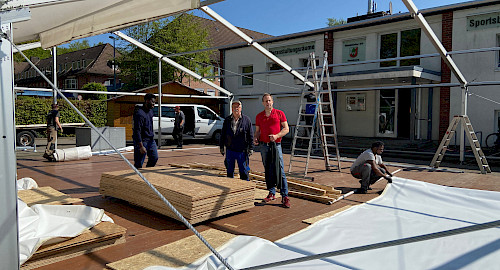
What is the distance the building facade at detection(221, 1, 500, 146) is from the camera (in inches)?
581

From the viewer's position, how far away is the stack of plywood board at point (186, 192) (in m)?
5.05

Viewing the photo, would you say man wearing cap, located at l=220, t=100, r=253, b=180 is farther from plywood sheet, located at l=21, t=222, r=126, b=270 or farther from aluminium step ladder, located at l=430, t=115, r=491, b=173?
aluminium step ladder, located at l=430, t=115, r=491, b=173

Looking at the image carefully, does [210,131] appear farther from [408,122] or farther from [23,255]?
[23,255]

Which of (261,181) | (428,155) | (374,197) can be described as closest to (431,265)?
(374,197)

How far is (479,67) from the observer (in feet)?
49.2

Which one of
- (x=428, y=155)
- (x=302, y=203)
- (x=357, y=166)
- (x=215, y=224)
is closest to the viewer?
(x=215, y=224)

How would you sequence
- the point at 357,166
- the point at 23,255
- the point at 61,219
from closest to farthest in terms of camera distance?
the point at 23,255 → the point at 61,219 → the point at 357,166

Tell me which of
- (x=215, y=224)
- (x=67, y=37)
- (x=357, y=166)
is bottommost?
(x=215, y=224)

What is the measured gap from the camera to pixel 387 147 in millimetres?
15609

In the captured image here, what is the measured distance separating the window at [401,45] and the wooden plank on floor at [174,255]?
15.4 m

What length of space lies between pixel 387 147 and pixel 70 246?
13976 mm

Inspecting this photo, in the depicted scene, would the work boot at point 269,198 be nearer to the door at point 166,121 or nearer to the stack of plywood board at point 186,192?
the stack of plywood board at point 186,192

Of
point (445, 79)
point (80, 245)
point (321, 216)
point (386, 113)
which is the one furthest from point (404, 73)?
point (80, 245)

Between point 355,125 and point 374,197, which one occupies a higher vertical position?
point 355,125
